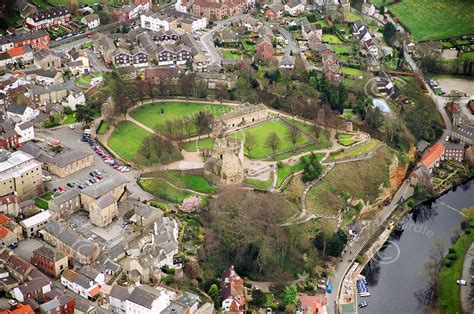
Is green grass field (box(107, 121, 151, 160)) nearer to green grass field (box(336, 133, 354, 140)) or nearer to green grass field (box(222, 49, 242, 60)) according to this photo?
green grass field (box(336, 133, 354, 140))

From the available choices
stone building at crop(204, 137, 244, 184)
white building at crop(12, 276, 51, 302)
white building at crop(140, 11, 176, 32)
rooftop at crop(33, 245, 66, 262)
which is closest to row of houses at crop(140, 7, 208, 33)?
white building at crop(140, 11, 176, 32)

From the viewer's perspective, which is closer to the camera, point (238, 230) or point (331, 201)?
point (238, 230)

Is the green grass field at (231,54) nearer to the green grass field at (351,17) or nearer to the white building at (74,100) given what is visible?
the green grass field at (351,17)

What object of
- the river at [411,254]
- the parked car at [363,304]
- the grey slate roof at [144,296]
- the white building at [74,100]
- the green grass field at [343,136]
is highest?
the white building at [74,100]

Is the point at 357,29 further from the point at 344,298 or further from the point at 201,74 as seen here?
the point at 344,298

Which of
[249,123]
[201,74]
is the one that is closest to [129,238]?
[249,123]

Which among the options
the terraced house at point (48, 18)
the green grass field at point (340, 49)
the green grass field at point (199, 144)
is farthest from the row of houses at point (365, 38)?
the terraced house at point (48, 18)

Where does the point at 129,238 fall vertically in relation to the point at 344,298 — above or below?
above
